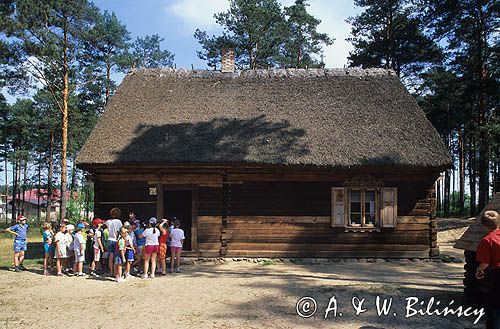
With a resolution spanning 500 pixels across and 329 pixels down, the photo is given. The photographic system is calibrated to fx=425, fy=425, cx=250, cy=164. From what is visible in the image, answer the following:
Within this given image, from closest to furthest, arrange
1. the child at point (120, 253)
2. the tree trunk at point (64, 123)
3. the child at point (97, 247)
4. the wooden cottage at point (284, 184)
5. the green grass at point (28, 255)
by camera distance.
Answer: the child at point (120, 253) < the child at point (97, 247) < the green grass at point (28, 255) < the wooden cottage at point (284, 184) < the tree trunk at point (64, 123)

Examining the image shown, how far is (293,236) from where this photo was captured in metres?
12.9

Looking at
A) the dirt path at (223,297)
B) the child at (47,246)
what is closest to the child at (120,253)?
the dirt path at (223,297)

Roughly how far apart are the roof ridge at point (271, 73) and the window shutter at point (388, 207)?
5.48 m

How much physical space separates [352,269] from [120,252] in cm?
606

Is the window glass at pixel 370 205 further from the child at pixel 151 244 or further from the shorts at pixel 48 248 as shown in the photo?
the shorts at pixel 48 248

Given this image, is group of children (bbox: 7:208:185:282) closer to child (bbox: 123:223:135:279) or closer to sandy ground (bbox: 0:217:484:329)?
child (bbox: 123:223:135:279)

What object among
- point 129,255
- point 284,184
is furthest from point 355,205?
point 129,255

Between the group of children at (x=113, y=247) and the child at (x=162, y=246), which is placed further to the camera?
the child at (x=162, y=246)

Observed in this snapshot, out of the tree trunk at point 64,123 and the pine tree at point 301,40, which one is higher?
the pine tree at point 301,40

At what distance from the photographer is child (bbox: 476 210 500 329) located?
16.7ft

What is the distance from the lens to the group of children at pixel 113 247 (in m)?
9.98

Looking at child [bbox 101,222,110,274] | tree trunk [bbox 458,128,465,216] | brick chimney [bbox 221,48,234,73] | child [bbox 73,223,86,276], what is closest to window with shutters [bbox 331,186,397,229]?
child [bbox 101,222,110,274]

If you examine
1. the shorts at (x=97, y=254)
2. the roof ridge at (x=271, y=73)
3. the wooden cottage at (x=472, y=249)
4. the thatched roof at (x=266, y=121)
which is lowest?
the shorts at (x=97, y=254)

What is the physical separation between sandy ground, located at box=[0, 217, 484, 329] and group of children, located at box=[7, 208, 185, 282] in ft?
1.49
